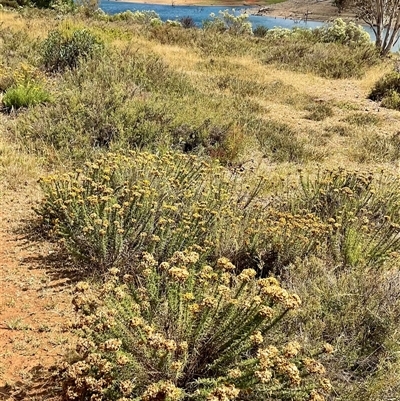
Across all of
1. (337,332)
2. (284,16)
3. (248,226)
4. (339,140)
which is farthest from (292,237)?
(284,16)

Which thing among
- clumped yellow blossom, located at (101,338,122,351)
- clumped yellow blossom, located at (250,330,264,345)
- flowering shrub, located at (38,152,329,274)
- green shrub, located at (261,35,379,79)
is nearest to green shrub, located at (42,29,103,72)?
flowering shrub, located at (38,152,329,274)

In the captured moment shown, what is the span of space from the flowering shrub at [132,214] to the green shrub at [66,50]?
592 centimetres

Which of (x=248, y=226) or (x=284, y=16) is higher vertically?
(x=284, y=16)

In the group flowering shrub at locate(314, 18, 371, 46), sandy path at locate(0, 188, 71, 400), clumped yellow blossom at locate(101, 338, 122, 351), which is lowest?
Result: sandy path at locate(0, 188, 71, 400)

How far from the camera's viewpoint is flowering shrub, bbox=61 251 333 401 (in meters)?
2.07

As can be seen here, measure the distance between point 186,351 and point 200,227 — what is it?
1.72m

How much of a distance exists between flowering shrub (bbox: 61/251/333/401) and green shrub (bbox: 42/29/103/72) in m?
8.11

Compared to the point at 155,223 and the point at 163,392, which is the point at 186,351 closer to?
the point at 163,392

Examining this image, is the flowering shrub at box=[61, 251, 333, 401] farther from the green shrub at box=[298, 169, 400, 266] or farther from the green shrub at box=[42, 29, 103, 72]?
the green shrub at box=[42, 29, 103, 72]

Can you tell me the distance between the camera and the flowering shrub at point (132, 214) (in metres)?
3.56

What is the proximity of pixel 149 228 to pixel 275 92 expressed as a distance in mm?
9117

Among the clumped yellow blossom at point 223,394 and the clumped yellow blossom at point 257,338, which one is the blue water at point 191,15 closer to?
the clumped yellow blossom at point 257,338

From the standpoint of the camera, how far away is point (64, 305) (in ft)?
10.7

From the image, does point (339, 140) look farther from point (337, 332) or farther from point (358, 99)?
point (337, 332)
